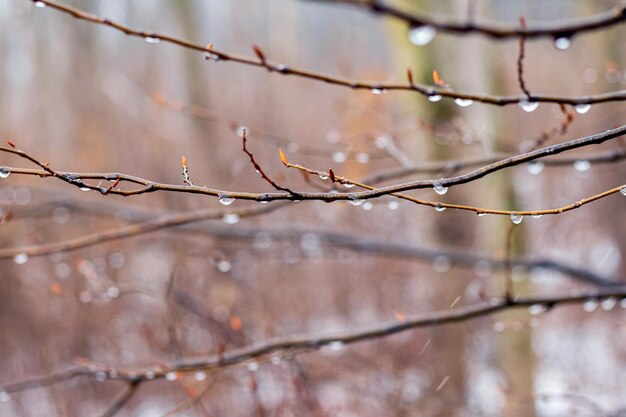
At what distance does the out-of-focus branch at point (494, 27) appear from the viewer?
3.79 ft

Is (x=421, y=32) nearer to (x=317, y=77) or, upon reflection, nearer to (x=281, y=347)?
(x=317, y=77)

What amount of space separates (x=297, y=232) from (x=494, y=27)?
1.97 meters

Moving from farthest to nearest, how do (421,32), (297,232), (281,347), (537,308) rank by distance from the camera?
(297,232) → (537,308) → (281,347) → (421,32)

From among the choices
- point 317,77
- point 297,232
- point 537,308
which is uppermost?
point 317,77

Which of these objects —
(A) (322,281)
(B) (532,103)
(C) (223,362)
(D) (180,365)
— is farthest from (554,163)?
(A) (322,281)

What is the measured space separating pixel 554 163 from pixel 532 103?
90cm

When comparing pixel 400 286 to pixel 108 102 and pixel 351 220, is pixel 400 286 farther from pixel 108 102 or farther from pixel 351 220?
pixel 108 102

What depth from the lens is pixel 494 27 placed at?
1354mm

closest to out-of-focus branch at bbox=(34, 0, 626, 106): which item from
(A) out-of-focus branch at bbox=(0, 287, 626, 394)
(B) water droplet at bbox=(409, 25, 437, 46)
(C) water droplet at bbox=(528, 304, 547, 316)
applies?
(B) water droplet at bbox=(409, 25, 437, 46)

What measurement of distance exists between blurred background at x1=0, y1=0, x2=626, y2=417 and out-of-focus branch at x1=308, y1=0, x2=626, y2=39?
2.72 ft

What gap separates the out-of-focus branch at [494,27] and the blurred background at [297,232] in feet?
2.72

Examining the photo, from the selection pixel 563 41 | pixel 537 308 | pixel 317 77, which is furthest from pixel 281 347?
pixel 563 41

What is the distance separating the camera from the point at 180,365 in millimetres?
2152

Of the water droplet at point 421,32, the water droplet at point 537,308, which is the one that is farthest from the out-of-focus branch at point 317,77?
the water droplet at point 537,308
